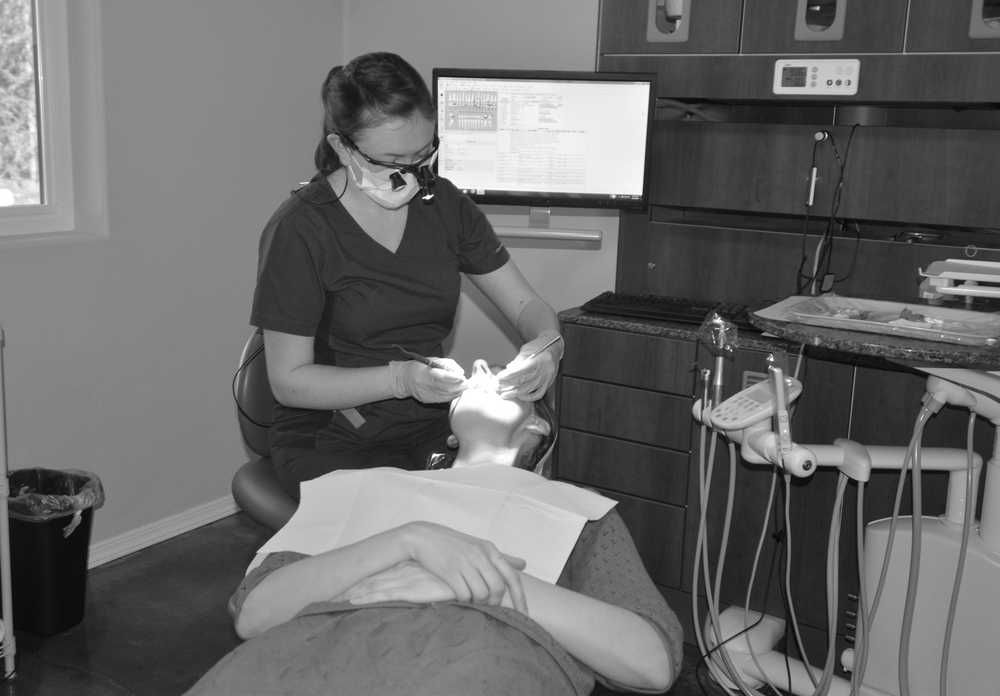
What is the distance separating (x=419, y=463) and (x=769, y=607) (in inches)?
43.3

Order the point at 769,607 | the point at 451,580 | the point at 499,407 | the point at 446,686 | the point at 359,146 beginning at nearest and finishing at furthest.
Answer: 1. the point at 446,686
2. the point at 451,580
3. the point at 499,407
4. the point at 359,146
5. the point at 769,607

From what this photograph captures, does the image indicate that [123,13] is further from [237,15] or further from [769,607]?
[769,607]

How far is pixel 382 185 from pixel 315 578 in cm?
88

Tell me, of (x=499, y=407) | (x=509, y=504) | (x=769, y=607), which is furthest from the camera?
(x=769, y=607)

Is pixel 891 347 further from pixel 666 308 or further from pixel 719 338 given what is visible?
pixel 666 308

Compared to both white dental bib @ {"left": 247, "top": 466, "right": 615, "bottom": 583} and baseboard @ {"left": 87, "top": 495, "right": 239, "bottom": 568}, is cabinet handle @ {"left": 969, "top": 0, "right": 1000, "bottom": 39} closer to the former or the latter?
white dental bib @ {"left": 247, "top": 466, "right": 615, "bottom": 583}

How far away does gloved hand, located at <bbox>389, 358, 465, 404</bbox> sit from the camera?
172cm

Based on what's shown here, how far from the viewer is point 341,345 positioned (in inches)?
76.2

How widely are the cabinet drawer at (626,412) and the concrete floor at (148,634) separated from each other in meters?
0.55

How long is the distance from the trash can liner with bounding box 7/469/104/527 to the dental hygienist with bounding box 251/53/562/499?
2.63ft

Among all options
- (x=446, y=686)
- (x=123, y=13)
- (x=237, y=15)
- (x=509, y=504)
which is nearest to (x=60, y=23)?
(x=123, y=13)

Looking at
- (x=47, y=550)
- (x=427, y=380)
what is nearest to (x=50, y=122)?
(x=47, y=550)

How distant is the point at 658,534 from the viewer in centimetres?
262

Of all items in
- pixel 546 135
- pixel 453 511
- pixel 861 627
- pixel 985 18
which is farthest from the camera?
pixel 546 135
